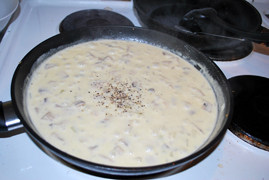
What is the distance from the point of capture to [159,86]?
5.12ft

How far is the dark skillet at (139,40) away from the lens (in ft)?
3.45

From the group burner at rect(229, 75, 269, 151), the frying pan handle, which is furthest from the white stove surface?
the frying pan handle

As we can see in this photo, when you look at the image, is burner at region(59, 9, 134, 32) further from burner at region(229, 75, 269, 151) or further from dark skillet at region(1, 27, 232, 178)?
burner at region(229, 75, 269, 151)

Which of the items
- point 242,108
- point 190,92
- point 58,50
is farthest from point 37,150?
point 242,108

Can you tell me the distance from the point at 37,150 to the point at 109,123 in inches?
13.9

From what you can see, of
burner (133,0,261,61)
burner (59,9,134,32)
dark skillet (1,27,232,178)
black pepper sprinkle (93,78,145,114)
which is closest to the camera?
dark skillet (1,27,232,178)

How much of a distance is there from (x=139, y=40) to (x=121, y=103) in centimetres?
59

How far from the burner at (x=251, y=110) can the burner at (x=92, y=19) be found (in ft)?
3.12

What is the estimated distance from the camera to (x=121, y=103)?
1.43 metres

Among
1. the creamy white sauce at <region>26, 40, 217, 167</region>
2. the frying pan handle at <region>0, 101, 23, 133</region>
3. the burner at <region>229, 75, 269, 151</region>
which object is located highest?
the frying pan handle at <region>0, 101, 23, 133</region>

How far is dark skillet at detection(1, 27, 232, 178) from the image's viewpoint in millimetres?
1053

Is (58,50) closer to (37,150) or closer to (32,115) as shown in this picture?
(32,115)

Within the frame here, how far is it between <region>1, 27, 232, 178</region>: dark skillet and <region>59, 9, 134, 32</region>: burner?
312mm

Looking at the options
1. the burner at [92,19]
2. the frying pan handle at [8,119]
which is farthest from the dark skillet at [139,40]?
the burner at [92,19]
